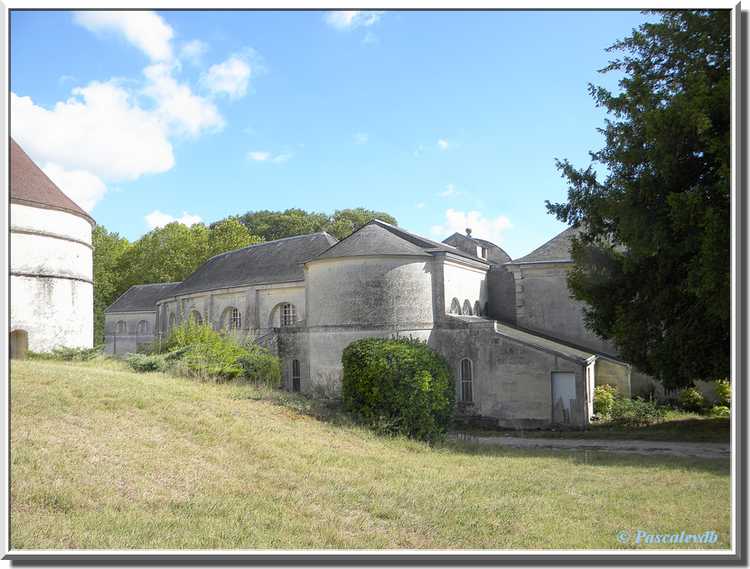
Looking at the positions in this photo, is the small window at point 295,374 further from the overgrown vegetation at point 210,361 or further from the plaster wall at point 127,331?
the plaster wall at point 127,331

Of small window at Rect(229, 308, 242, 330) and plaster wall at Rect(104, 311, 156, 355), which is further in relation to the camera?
plaster wall at Rect(104, 311, 156, 355)

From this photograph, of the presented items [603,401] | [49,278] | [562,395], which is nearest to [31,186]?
[49,278]

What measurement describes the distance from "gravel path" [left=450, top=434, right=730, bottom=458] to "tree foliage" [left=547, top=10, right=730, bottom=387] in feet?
5.28

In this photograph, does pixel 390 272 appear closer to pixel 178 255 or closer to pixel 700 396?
pixel 700 396

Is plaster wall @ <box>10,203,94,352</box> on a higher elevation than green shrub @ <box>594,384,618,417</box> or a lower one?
higher

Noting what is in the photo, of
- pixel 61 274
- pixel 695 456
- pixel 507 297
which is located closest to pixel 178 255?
pixel 507 297

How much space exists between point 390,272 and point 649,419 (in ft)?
30.7

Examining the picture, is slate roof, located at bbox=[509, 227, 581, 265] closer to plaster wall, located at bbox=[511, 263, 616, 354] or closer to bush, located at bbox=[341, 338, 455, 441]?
plaster wall, located at bbox=[511, 263, 616, 354]

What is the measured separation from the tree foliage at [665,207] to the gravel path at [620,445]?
5.28 feet

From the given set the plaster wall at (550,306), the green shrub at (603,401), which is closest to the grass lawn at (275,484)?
the green shrub at (603,401)

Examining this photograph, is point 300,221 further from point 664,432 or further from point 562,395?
point 664,432

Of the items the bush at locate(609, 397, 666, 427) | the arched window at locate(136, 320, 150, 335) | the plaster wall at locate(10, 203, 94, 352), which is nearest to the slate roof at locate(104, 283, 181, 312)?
the arched window at locate(136, 320, 150, 335)

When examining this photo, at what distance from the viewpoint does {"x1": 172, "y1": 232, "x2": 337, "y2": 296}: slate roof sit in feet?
97.0

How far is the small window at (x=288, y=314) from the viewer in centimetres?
2889
